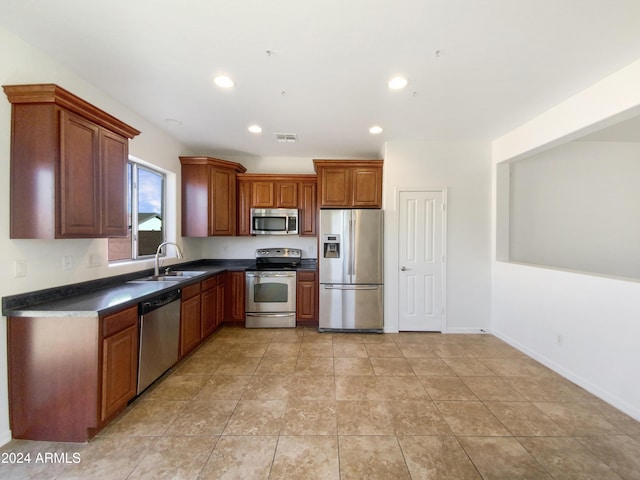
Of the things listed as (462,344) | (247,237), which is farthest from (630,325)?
(247,237)

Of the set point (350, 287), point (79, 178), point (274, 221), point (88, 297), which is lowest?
point (350, 287)

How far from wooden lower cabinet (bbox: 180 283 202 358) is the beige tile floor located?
0.20m

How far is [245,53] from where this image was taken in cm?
193

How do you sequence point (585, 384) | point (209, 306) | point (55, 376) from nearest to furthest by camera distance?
point (55, 376), point (585, 384), point (209, 306)

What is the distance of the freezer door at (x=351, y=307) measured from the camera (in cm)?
378

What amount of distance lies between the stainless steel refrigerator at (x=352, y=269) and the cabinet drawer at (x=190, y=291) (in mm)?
1658

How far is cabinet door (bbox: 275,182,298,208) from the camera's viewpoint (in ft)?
14.3

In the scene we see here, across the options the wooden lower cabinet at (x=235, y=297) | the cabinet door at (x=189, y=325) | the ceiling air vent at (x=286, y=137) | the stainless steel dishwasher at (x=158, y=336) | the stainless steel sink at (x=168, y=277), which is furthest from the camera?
the wooden lower cabinet at (x=235, y=297)

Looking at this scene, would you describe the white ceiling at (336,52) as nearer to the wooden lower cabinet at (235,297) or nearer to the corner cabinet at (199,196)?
the corner cabinet at (199,196)

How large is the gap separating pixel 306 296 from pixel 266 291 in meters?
0.62

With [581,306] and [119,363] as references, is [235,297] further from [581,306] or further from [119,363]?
[581,306]

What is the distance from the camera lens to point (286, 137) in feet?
12.0

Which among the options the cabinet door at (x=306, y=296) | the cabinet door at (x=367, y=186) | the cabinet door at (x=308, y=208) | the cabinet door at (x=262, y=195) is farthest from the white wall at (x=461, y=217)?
the cabinet door at (x=262, y=195)

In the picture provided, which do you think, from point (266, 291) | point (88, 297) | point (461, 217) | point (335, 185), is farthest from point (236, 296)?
point (461, 217)
